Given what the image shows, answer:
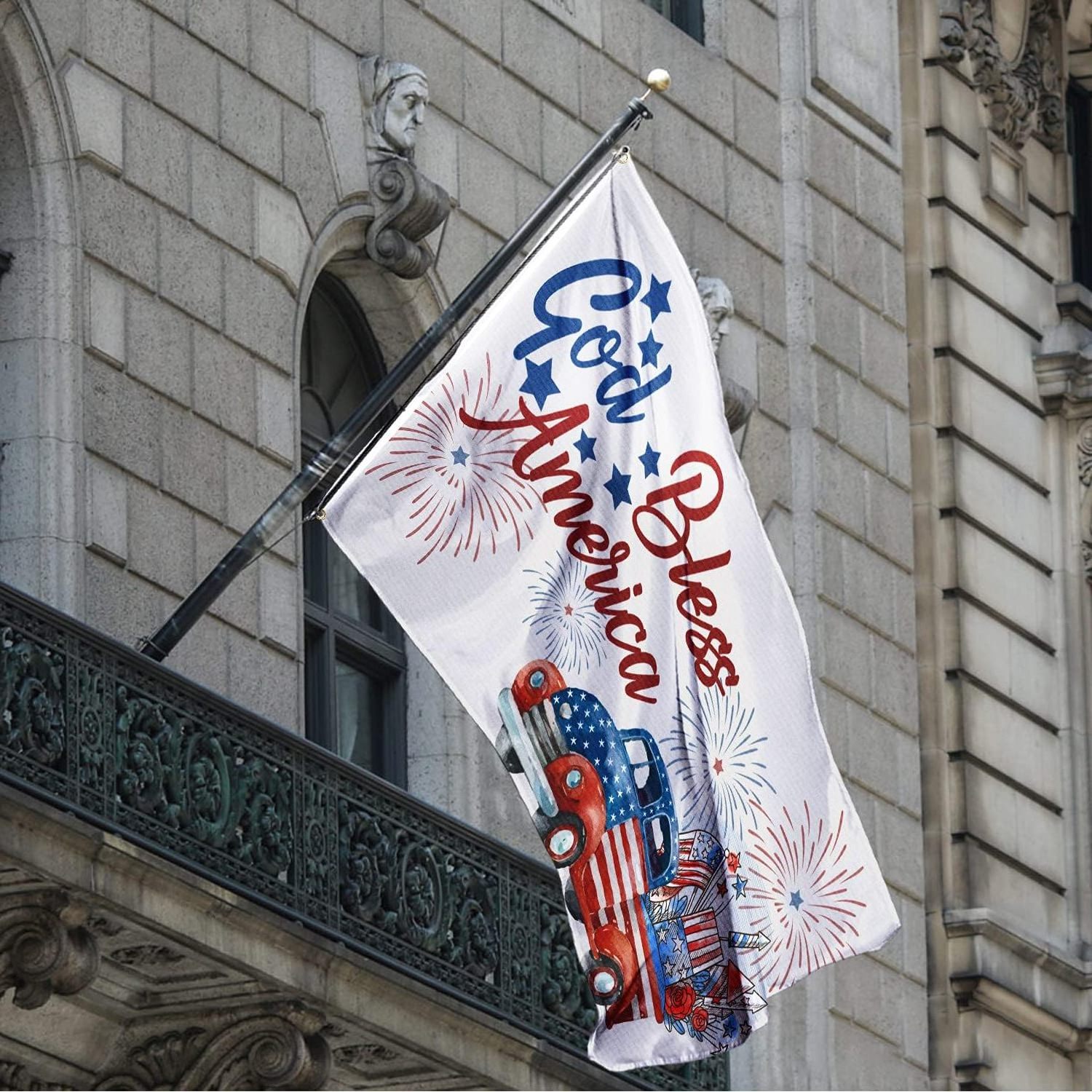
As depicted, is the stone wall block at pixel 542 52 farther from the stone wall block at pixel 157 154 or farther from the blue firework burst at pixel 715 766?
the blue firework burst at pixel 715 766

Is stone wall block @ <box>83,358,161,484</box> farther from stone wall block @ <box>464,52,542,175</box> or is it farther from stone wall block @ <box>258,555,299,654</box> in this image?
stone wall block @ <box>464,52,542,175</box>

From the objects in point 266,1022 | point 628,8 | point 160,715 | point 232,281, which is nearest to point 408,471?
point 160,715

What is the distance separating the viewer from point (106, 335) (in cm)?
1958

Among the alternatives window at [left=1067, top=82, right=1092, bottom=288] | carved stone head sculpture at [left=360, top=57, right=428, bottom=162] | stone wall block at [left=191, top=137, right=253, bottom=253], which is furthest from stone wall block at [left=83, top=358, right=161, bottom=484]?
window at [left=1067, top=82, right=1092, bottom=288]

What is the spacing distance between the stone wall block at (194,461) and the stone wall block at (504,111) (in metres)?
3.46

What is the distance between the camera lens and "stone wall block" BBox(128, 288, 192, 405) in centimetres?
1980

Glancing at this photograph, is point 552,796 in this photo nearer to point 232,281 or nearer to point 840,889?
point 840,889

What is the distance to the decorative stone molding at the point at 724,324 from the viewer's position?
24359 millimetres

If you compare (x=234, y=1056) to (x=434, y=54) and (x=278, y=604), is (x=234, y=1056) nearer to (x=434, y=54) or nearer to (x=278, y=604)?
(x=278, y=604)

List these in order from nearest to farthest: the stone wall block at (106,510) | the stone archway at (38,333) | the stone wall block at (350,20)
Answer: the stone archway at (38,333)
the stone wall block at (106,510)
the stone wall block at (350,20)

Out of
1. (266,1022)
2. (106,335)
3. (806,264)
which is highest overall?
(806,264)

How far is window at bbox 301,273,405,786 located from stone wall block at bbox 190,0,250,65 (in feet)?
5.43

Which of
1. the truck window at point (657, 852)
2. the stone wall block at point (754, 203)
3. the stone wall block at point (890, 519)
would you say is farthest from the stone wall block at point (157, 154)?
the stone wall block at point (890, 519)

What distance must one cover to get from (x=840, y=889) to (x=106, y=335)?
14.7 ft
